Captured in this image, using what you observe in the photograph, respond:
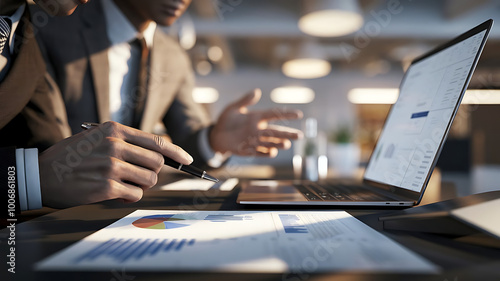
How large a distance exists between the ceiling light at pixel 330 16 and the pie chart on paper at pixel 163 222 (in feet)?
Answer: 6.60

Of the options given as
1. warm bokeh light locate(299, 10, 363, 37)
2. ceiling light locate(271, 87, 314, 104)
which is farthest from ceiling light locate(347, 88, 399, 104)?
warm bokeh light locate(299, 10, 363, 37)

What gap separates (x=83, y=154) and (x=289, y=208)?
349 mm

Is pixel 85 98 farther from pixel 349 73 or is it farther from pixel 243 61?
pixel 349 73

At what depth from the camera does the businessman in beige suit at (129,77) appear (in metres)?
1.15

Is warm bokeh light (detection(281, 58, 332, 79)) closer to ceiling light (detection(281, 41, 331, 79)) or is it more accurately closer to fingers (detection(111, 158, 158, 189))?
ceiling light (detection(281, 41, 331, 79))

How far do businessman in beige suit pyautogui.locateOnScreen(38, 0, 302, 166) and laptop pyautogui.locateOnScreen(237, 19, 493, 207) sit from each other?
0.42 meters

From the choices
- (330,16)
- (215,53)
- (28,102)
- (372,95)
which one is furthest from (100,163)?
(372,95)

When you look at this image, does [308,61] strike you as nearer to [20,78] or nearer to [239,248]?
[20,78]

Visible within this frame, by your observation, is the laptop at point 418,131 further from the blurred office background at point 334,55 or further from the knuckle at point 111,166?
the blurred office background at point 334,55

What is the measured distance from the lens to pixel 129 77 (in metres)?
1.39

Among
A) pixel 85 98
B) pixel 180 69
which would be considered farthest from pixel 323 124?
pixel 85 98

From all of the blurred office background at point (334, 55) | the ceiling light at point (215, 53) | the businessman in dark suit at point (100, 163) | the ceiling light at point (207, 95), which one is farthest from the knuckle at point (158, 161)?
the ceiling light at point (207, 95)

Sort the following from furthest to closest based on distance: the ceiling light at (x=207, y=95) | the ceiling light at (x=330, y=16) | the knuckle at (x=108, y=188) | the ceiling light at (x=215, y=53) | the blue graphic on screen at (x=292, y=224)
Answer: the ceiling light at (x=207, y=95), the ceiling light at (x=215, y=53), the ceiling light at (x=330, y=16), the knuckle at (x=108, y=188), the blue graphic on screen at (x=292, y=224)

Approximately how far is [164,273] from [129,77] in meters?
1.29
